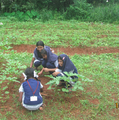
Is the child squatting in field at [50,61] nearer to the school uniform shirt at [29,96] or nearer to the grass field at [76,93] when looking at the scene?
the grass field at [76,93]

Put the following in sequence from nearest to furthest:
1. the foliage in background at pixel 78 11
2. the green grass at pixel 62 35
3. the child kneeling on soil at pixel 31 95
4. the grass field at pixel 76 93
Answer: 1. the child kneeling on soil at pixel 31 95
2. the grass field at pixel 76 93
3. the green grass at pixel 62 35
4. the foliage in background at pixel 78 11

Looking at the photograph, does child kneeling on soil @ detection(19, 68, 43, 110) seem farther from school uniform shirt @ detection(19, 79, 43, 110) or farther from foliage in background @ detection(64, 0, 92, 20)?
foliage in background @ detection(64, 0, 92, 20)

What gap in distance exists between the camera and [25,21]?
11.7 m

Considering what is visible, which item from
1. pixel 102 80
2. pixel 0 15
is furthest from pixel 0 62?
pixel 0 15

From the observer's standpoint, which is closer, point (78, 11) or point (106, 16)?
point (106, 16)

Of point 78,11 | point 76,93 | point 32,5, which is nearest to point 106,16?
point 78,11

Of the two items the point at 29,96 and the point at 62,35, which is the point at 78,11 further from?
the point at 29,96

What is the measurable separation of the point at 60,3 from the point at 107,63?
10360 millimetres

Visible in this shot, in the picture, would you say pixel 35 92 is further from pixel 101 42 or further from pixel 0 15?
pixel 0 15

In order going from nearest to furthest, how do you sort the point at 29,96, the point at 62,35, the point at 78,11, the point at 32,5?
1. the point at 29,96
2. the point at 62,35
3. the point at 78,11
4. the point at 32,5

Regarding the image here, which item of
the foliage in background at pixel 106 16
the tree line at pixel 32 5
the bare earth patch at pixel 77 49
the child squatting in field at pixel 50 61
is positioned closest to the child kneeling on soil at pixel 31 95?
the child squatting in field at pixel 50 61

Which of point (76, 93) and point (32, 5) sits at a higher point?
point (32, 5)

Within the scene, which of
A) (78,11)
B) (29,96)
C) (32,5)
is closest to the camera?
(29,96)

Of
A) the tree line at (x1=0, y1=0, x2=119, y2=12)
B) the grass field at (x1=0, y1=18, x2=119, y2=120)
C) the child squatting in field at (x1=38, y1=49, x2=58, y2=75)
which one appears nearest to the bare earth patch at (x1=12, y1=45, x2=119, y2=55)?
the grass field at (x1=0, y1=18, x2=119, y2=120)
